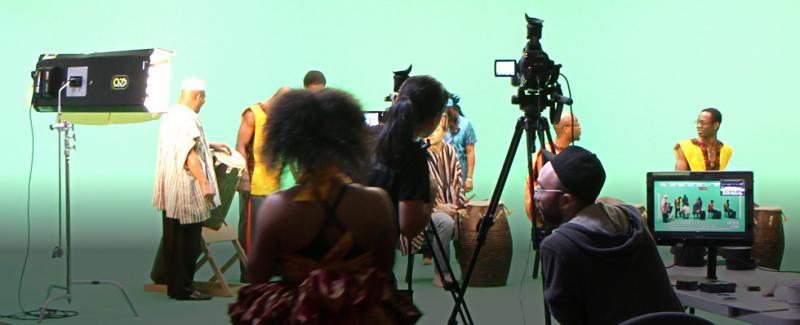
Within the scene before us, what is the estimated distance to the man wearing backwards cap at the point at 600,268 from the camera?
2982mm

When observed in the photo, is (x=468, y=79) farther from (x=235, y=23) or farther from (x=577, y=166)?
(x=577, y=166)

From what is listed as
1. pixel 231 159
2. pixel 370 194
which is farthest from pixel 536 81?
pixel 231 159

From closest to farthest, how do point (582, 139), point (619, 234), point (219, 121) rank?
1. point (619, 234)
2. point (219, 121)
3. point (582, 139)

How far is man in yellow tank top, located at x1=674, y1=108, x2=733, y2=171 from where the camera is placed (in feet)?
24.2

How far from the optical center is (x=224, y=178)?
6840 millimetres

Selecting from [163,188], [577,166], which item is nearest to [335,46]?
[163,188]

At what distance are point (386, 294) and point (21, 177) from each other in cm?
757

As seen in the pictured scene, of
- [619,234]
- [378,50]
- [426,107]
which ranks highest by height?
[378,50]

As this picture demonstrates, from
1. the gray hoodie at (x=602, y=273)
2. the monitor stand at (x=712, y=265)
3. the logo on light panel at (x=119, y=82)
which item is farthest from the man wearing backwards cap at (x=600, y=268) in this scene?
the logo on light panel at (x=119, y=82)

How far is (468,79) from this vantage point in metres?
9.60

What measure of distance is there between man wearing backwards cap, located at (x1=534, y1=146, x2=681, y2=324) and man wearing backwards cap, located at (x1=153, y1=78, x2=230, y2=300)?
3.74 metres

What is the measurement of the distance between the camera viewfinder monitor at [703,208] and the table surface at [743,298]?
0.13 m

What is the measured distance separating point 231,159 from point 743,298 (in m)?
3.99

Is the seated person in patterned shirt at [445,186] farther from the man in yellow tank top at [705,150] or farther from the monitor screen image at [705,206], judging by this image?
the monitor screen image at [705,206]
